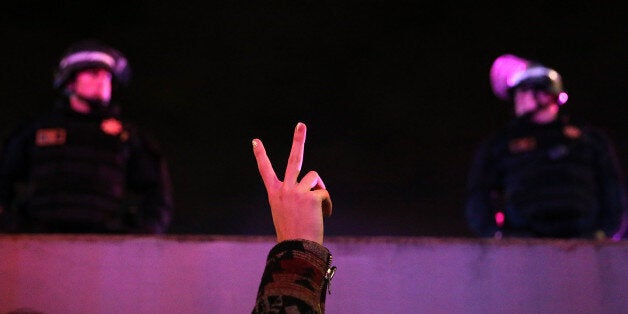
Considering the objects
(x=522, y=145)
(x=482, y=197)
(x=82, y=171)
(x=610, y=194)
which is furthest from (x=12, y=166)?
(x=610, y=194)

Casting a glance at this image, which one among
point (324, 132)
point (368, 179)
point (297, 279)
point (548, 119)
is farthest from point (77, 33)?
point (297, 279)

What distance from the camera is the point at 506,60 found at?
3680mm

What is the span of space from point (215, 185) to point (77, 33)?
1.33 m

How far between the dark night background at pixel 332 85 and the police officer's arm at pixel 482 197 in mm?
1703

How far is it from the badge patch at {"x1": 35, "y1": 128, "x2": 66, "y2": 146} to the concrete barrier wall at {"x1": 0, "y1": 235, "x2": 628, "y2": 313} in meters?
1.19

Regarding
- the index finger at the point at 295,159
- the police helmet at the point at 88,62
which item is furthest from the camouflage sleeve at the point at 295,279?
the police helmet at the point at 88,62

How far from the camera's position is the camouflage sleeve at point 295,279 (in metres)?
1.01

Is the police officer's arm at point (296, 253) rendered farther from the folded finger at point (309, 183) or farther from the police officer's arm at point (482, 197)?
the police officer's arm at point (482, 197)

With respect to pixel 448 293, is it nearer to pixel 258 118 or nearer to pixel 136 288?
pixel 136 288

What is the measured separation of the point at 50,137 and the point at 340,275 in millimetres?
1634

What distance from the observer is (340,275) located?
1.82 metres

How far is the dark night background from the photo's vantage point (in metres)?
4.73

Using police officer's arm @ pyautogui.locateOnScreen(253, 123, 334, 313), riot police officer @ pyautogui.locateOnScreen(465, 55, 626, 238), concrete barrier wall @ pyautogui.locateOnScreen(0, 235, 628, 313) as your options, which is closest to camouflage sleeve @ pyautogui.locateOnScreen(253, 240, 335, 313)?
police officer's arm @ pyautogui.locateOnScreen(253, 123, 334, 313)

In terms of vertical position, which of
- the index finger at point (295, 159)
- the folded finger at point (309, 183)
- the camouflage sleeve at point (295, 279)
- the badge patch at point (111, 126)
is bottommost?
the camouflage sleeve at point (295, 279)
